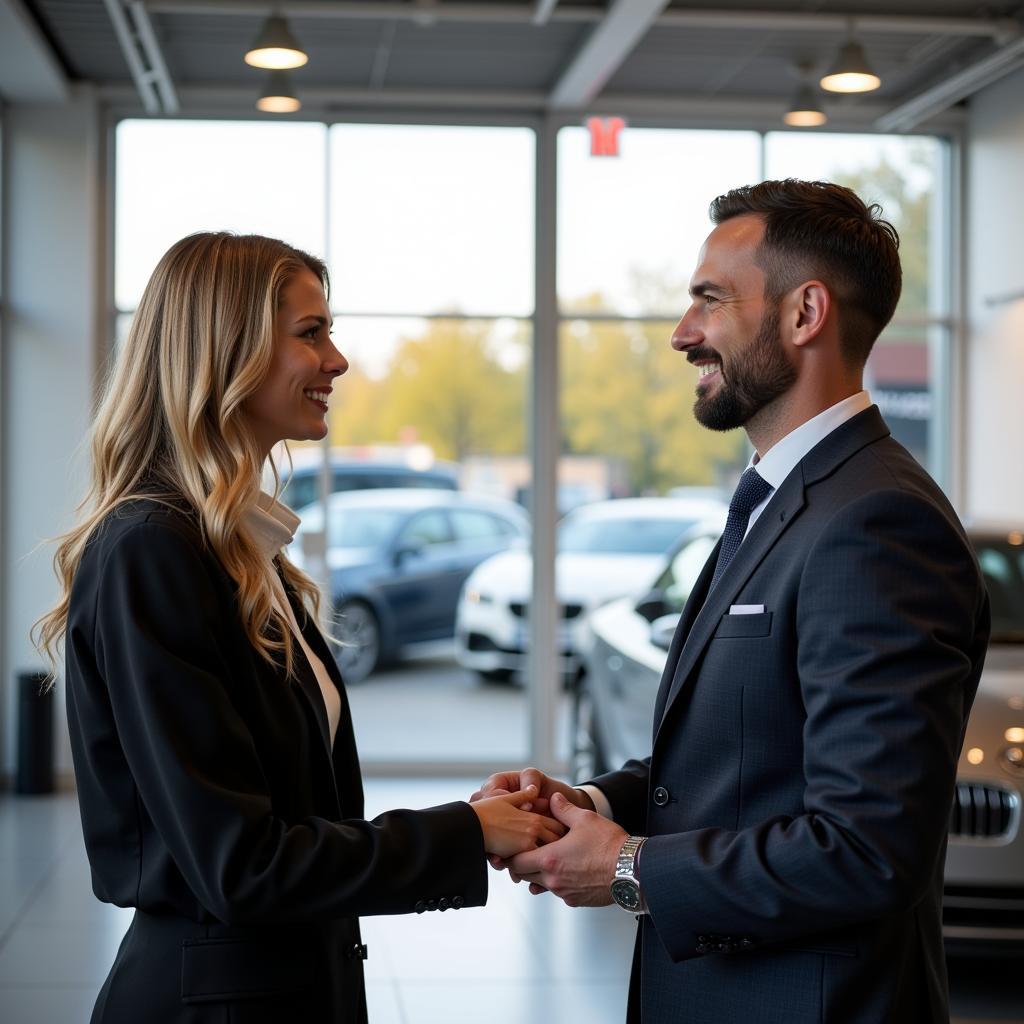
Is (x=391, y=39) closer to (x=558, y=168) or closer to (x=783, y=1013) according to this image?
(x=558, y=168)

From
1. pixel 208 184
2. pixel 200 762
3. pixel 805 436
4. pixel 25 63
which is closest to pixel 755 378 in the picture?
pixel 805 436

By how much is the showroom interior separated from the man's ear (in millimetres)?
5548

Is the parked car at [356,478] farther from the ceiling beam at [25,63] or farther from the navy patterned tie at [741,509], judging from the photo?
the navy patterned tie at [741,509]

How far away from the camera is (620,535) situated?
8539 mm

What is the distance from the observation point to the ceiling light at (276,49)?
5738mm

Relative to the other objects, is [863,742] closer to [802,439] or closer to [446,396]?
[802,439]

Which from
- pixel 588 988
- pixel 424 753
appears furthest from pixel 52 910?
pixel 424 753

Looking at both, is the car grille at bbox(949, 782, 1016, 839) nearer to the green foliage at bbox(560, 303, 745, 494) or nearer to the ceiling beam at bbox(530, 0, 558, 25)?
the ceiling beam at bbox(530, 0, 558, 25)

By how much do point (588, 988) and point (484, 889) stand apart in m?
2.91

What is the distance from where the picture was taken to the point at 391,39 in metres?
7.12

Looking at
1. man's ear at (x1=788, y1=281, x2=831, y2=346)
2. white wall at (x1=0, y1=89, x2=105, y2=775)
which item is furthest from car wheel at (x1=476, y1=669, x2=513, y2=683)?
man's ear at (x1=788, y1=281, x2=831, y2=346)

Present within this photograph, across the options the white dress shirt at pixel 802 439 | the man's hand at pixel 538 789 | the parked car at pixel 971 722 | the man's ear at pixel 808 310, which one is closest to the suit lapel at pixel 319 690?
the man's hand at pixel 538 789

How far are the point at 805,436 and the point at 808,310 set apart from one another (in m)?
A: 0.18

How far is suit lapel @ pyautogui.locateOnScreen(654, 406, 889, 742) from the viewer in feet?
6.00
